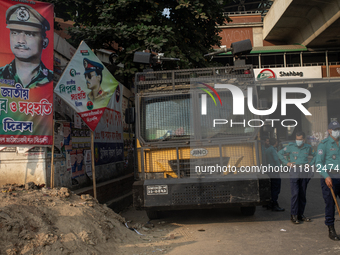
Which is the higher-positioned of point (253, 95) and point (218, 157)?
point (253, 95)

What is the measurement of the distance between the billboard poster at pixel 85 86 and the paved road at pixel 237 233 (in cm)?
267

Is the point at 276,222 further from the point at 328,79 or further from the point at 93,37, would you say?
the point at 328,79

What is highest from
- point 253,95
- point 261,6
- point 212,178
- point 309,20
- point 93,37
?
point 261,6

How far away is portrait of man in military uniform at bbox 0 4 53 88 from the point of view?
→ 19.4ft

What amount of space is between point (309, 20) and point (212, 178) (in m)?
22.5

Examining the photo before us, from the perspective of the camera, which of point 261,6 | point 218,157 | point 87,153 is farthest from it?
point 261,6

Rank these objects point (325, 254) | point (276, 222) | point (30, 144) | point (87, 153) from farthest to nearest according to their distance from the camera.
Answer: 1. point (87, 153)
2. point (276, 222)
3. point (30, 144)
4. point (325, 254)

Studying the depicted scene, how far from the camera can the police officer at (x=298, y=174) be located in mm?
6660

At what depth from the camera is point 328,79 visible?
25.4m

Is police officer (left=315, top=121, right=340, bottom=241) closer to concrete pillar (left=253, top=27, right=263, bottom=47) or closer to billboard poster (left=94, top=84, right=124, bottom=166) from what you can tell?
billboard poster (left=94, top=84, right=124, bottom=166)

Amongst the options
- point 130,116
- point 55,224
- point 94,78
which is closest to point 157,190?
point 130,116

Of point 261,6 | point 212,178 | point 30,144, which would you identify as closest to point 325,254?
point 212,178

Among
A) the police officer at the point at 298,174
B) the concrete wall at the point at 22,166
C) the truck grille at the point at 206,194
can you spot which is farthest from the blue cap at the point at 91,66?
the police officer at the point at 298,174

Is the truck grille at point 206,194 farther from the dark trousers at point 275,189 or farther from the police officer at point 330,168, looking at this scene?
the dark trousers at point 275,189
